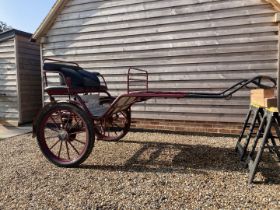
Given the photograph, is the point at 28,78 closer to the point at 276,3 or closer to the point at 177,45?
the point at 177,45

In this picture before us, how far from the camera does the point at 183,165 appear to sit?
12.3 feet

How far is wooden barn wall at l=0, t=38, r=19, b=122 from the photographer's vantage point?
765 centimetres

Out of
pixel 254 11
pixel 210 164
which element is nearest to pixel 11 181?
pixel 210 164

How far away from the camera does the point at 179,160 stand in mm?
4008

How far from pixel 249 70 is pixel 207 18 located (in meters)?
1.35

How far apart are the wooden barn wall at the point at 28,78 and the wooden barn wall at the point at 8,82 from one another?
0.52 ft

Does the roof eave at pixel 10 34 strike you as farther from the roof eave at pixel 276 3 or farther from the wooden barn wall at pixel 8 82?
the roof eave at pixel 276 3

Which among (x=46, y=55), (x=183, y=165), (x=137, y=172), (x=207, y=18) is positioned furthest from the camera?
(x=46, y=55)

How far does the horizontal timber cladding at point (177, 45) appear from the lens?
17.2 feet

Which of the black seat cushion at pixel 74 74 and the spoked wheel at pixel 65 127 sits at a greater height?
the black seat cushion at pixel 74 74

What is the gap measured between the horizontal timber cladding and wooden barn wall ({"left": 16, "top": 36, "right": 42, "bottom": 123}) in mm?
1258

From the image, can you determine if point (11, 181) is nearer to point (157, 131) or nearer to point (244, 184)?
point (244, 184)

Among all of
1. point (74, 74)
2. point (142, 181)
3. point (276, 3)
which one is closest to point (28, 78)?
point (74, 74)

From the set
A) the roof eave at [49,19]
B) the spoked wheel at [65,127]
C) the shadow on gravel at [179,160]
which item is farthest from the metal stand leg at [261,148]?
the roof eave at [49,19]
